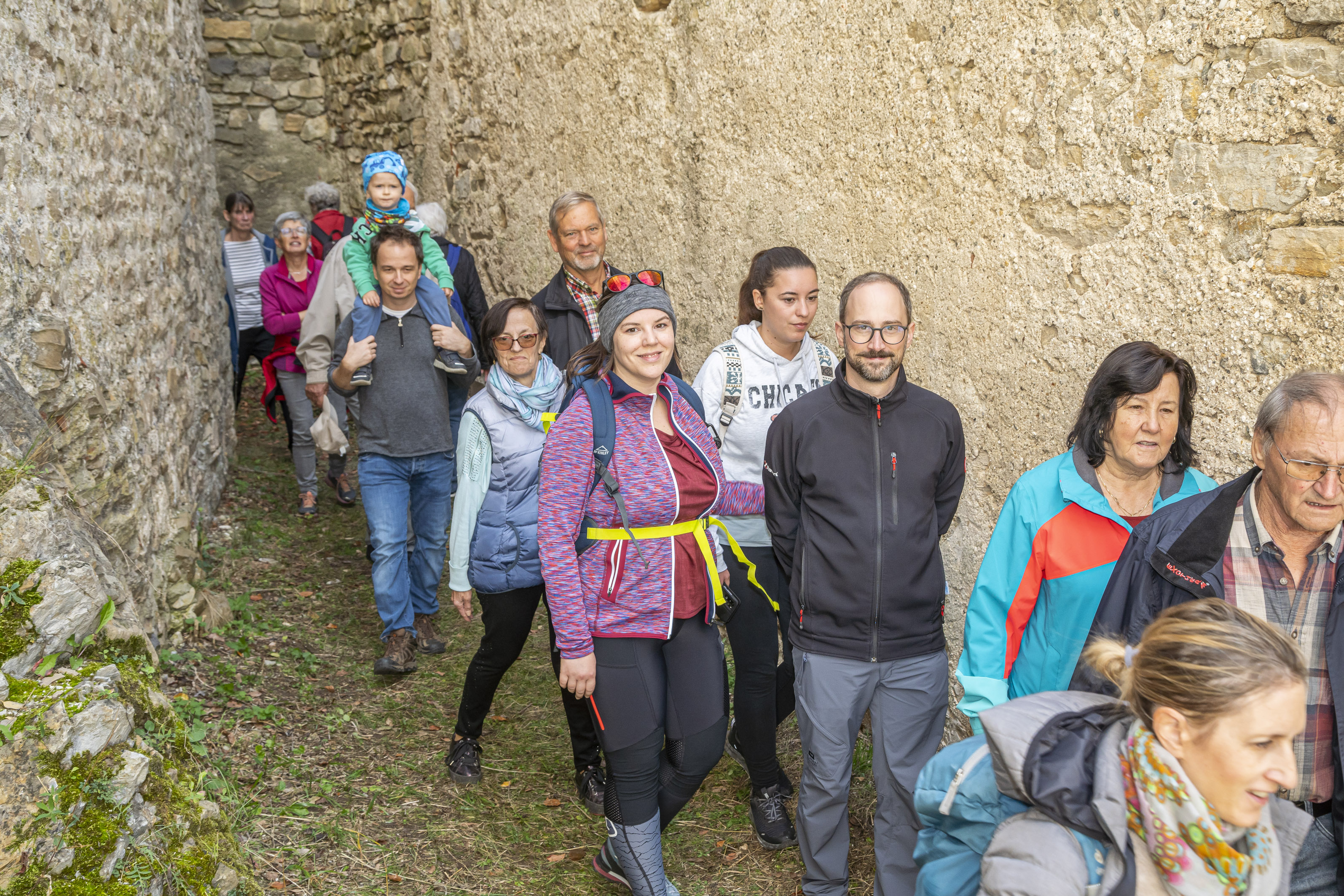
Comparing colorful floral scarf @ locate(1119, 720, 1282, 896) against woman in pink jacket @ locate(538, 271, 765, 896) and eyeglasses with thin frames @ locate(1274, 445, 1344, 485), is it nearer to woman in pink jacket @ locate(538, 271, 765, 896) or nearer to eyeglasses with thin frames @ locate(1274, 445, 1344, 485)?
eyeglasses with thin frames @ locate(1274, 445, 1344, 485)

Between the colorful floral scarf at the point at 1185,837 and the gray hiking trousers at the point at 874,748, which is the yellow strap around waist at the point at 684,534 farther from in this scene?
the colorful floral scarf at the point at 1185,837

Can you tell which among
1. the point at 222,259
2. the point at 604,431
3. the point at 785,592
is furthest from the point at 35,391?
the point at 222,259

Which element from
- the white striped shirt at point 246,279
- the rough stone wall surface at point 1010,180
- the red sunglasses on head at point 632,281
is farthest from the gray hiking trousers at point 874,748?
the white striped shirt at point 246,279

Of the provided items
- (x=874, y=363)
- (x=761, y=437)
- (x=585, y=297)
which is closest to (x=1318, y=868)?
(x=874, y=363)

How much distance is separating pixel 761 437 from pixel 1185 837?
1.96 m

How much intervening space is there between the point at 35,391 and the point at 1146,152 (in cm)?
332

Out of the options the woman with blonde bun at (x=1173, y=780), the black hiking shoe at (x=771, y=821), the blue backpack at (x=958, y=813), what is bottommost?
the black hiking shoe at (x=771, y=821)

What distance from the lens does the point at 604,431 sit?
2.68m

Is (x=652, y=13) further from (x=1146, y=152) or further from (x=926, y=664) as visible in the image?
(x=926, y=664)

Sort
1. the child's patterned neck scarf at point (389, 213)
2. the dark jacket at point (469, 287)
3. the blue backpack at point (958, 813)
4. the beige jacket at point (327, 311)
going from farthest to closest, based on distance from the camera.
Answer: the dark jacket at point (469, 287) → the child's patterned neck scarf at point (389, 213) → the beige jacket at point (327, 311) → the blue backpack at point (958, 813)

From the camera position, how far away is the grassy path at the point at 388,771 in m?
3.13

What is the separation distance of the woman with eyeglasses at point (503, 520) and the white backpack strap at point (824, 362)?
36.5 inches

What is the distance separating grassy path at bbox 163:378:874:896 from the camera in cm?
313

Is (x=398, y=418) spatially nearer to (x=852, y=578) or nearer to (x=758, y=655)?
(x=758, y=655)
